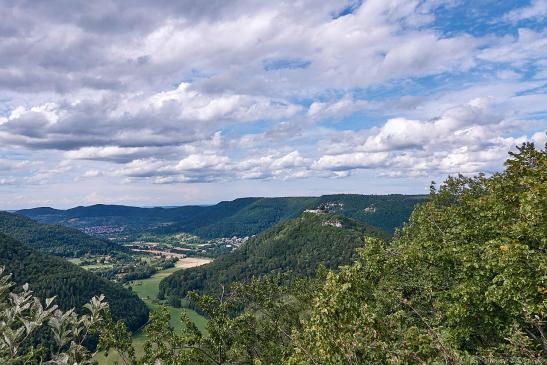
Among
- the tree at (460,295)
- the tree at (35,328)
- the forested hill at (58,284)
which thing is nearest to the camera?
the tree at (35,328)

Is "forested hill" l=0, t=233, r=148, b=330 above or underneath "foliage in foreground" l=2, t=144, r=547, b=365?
underneath

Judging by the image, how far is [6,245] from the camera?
645ft

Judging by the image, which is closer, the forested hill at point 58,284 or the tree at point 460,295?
the tree at point 460,295

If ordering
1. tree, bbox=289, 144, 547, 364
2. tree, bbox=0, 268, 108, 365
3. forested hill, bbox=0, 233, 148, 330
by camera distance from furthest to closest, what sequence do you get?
forested hill, bbox=0, 233, 148, 330 < tree, bbox=289, 144, 547, 364 < tree, bbox=0, 268, 108, 365

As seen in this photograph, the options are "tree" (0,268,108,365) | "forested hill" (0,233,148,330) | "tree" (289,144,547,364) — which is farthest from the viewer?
"forested hill" (0,233,148,330)

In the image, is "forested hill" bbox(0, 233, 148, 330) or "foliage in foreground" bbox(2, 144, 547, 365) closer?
"foliage in foreground" bbox(2, 144, 547, 365)

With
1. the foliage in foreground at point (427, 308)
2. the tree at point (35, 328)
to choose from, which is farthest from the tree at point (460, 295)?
the tree at point (35, 328)

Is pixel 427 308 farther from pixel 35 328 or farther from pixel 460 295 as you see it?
pixel 35 328

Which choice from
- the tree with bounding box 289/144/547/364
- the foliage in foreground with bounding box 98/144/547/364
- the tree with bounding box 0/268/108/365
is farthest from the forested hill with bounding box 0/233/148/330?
the tree with bounding box 0/268/108/365

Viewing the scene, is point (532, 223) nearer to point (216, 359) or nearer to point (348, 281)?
point (348, 281)

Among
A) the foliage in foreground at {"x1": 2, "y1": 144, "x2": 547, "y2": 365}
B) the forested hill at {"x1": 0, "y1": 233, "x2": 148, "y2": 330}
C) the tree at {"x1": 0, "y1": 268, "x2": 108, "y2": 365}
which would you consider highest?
the tree at {"x1": 0, "y1": 268, "x2": 108, "y2": 365}

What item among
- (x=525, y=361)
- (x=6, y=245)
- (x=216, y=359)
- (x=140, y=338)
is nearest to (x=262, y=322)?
(x=216, y=359)

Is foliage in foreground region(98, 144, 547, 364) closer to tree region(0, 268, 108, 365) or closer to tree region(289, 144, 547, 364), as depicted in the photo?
tree region(289, 144, 547, 364)

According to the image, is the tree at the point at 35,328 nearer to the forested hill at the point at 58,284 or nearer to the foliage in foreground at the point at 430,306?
the foliage in foreground at the point at 430,306
